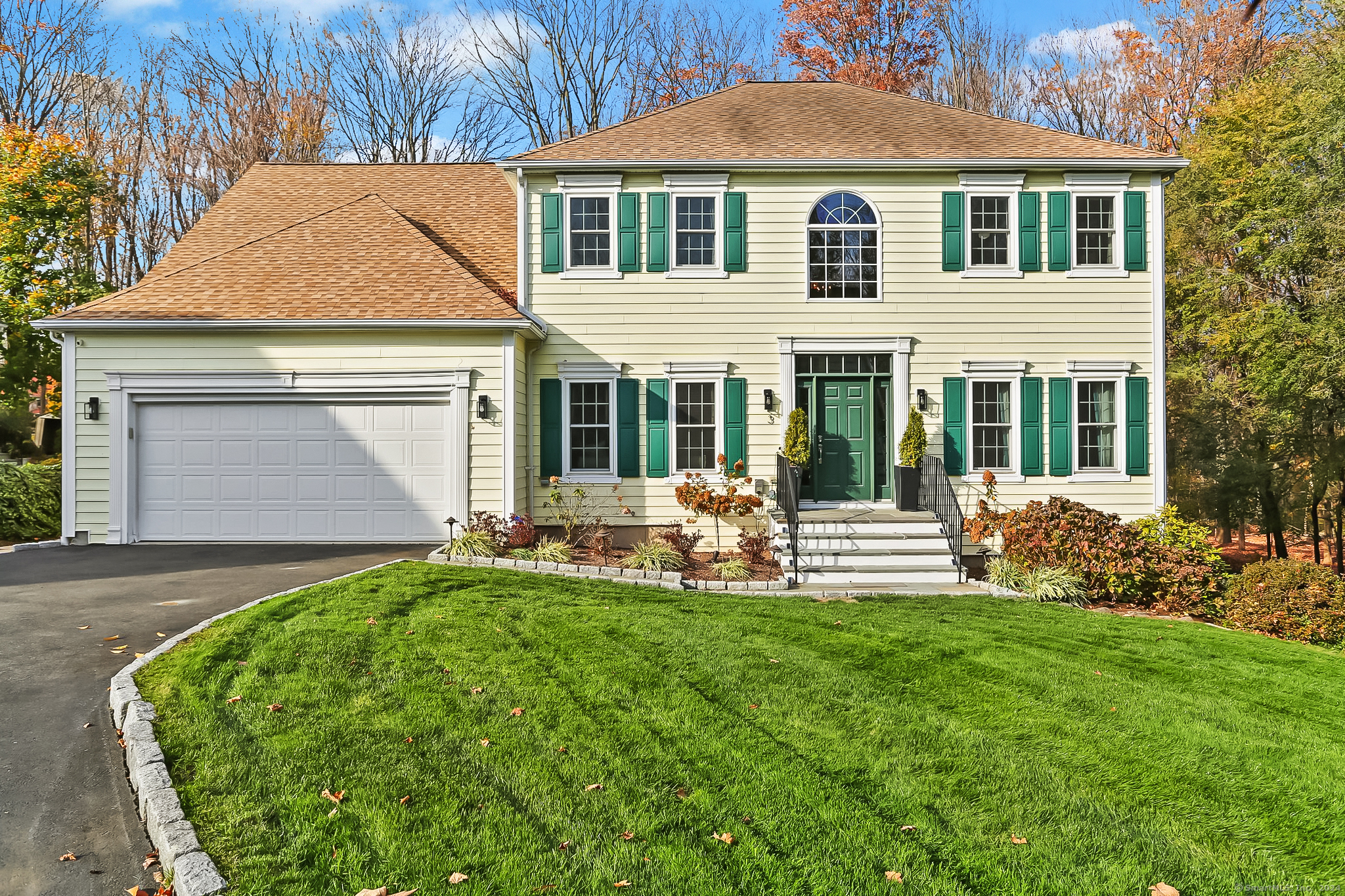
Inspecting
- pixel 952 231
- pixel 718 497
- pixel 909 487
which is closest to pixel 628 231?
pixel 718 497

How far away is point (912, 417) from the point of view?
11273 millimetres

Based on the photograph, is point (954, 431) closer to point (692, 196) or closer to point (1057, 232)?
point (1057, 232)

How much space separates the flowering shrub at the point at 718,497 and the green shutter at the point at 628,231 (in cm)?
331

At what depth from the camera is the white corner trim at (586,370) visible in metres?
11.8

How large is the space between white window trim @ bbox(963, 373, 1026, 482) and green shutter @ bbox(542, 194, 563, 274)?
21.4 feet

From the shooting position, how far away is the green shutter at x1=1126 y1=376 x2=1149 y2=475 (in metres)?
11.7

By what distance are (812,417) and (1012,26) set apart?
1944 centimetres

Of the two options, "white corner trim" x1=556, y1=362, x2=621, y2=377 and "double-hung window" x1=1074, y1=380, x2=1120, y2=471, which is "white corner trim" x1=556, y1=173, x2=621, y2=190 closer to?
"white corner trim" x1=556, y1=362, x2=621, y2=377

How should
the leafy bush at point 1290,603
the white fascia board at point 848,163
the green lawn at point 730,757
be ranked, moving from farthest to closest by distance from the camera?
1. the white fascia board at point 848,163
2. the leafy bush at point 1290,603
3. the green lawn at point 730,757

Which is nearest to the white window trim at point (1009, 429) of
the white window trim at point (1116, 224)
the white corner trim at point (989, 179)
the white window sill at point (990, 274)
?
the white window sill at point (990, 274)

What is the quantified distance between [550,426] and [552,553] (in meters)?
2.58

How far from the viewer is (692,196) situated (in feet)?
39.0

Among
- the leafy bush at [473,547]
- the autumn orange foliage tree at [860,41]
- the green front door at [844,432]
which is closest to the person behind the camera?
the leafy bush at [473,547]

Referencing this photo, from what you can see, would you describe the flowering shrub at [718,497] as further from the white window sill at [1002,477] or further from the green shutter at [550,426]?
the white window sill at [1002,477]
